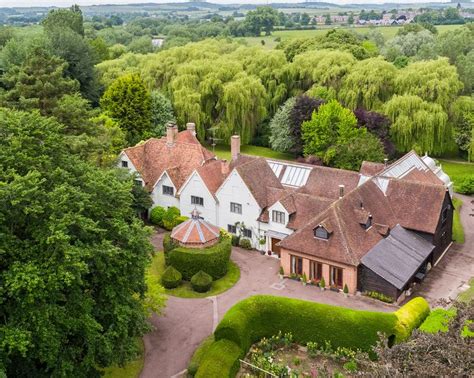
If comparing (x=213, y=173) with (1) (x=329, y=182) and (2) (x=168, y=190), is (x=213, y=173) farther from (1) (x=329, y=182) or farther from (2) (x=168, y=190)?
(1) (x=329, y=182)

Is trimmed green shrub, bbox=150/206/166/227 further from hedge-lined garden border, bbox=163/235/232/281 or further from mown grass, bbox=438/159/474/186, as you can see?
mown grass, bbox=438/159/474/186

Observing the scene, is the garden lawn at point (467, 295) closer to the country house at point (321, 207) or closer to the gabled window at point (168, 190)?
the country house at point (321, 207)

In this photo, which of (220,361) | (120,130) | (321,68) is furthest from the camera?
(321,68)

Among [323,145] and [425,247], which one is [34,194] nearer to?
[425,247]

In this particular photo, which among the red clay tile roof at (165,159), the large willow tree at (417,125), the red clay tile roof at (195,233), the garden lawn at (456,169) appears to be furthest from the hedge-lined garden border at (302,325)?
the large willow tree at (417,125)

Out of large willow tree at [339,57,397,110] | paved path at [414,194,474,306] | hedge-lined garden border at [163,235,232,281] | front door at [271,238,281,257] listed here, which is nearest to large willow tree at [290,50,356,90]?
large willow tree at [339,57,397,110]

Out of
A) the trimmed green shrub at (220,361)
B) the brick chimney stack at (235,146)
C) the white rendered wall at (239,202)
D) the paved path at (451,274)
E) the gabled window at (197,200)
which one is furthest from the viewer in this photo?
the brick chimney stack at (235,146)

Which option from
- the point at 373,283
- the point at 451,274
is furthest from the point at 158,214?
the point at 451,274
